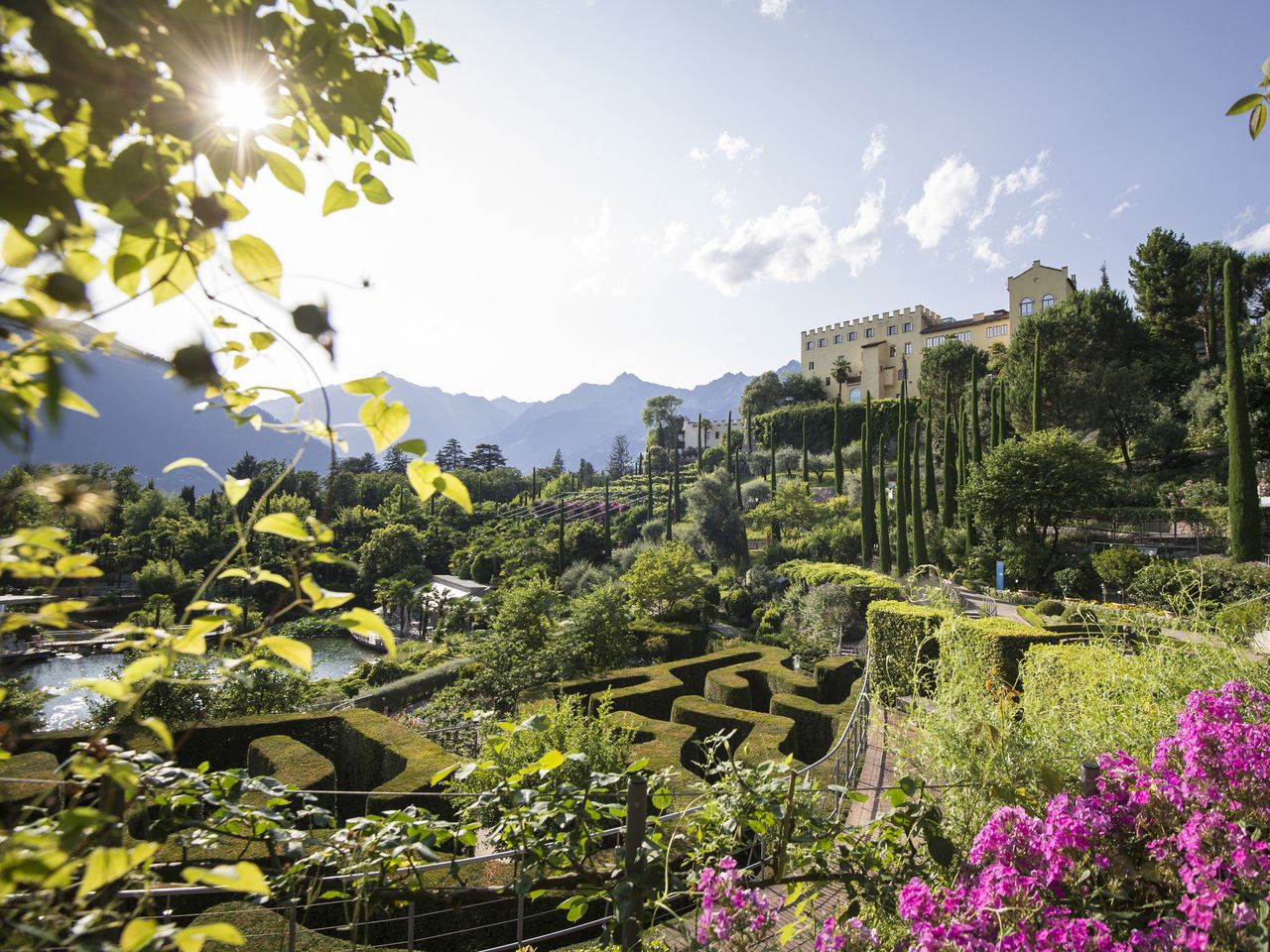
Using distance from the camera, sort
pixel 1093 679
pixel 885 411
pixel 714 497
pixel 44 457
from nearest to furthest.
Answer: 1. pixel 44 457
2. pixel 1093 679
3. pixel 714 497
4. pixel 885 411

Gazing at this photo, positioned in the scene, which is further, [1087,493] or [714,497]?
[714,497]

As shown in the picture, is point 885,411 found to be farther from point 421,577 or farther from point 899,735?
point 899,735

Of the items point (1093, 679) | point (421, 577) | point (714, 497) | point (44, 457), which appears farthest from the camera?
point (421, 577)

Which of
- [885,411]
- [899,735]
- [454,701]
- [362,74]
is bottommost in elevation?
[454,701]

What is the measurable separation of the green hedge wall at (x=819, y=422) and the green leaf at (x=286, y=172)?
135 feet

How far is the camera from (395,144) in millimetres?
893

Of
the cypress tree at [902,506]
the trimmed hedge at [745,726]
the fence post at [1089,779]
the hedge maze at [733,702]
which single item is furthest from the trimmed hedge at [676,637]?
the fence post at [1089,779]

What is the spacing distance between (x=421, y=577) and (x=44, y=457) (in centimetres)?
3610

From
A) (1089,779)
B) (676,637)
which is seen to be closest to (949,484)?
(676,637)

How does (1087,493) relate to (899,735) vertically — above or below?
above

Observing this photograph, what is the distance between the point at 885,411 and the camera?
39.6 meters

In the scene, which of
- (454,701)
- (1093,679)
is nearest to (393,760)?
(454,701)

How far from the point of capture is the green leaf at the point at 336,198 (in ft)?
2.74

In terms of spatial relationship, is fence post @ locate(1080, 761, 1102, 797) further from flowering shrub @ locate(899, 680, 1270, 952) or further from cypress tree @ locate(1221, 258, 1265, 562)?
cypress tree @ locate(1221, 258, 1265, 562)
